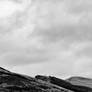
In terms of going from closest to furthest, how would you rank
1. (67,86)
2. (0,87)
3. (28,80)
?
(0,87)
(28,80)
(67,86)

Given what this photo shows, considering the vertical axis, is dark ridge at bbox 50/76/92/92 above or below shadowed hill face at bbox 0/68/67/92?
above

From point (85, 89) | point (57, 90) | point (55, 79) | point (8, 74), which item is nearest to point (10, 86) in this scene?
point (8, 74)

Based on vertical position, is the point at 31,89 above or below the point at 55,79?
below

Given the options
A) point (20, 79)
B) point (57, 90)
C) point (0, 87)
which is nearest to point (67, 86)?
point (57, 90)

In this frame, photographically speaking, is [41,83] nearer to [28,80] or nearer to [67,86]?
[28,80]

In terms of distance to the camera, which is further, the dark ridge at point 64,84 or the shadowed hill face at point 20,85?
the dark ridge at point 64,84

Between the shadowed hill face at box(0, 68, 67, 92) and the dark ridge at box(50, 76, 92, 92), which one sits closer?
the shadowed hill face at box(0, 68, 67, 92)

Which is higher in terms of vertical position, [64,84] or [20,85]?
[64,84]

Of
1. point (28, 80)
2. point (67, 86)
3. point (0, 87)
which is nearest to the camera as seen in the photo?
point (0, 87)

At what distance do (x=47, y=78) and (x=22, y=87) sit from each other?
606 cm

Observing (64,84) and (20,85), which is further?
(64,84)

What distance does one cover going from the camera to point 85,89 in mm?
24797

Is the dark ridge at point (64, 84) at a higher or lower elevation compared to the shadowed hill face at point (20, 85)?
higher

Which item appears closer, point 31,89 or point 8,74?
point 31,89
